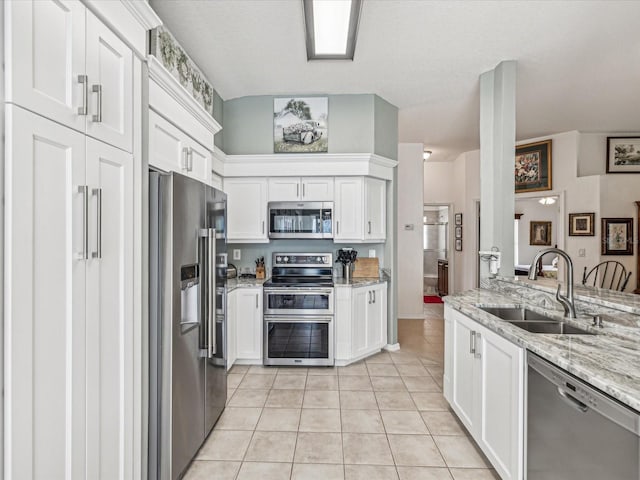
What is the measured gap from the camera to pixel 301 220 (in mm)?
3928

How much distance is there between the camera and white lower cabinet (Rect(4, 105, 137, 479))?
3.22ft

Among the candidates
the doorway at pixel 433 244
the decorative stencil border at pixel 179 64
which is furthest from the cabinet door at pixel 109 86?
the doorway at pixel 433 244

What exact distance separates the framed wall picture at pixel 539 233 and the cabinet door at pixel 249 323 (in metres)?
7.34

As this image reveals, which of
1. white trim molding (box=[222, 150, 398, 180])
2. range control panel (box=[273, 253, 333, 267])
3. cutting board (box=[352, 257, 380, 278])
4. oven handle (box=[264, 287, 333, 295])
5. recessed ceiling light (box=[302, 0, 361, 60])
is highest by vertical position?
recessed ceiling light (box=[302, 0, 361, 60])

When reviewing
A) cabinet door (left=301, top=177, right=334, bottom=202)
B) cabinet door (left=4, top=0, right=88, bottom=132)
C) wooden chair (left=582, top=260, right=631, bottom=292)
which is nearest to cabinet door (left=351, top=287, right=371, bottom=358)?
cabinet door (left=301, top=177, right=334, bottom=202)

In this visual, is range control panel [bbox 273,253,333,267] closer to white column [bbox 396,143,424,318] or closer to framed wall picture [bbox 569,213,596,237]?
white column [bbox 396,143,424,318]

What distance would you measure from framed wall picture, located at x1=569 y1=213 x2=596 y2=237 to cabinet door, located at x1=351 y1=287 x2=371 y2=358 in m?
3.65

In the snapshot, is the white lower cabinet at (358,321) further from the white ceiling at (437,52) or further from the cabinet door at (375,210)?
the white ceiling at (437,52)

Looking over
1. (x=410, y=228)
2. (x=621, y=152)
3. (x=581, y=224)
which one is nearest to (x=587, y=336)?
(x=410, y=228)

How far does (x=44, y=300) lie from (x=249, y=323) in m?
2.70

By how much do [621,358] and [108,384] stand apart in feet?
6.73

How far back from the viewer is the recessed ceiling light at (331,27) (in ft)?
7.01

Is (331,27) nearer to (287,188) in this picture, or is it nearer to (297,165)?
(297,165)

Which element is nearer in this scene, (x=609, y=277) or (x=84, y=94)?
(x=84, y=94)
